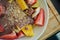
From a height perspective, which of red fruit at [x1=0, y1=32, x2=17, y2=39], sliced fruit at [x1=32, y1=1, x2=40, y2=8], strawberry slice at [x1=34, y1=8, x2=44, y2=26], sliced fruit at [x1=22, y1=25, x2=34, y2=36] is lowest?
red fruit at [x1=0, y1=32, x2=17, y2=39]

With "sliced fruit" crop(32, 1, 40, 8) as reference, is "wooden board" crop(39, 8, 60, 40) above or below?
below

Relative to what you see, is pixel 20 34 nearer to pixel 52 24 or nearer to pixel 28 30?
pixel 28 30

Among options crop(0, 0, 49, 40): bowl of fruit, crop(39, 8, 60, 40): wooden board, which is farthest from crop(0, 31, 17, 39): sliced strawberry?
crop(39, 8, 60, 40): wooden board

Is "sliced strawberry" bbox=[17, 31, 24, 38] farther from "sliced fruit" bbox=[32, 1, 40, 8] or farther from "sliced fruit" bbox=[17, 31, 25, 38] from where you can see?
"sliced fruit" bbox=[32, 1, 40, 8]

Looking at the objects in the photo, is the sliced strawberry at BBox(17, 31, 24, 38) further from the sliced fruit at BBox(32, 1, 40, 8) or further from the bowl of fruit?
the sliced fruit at BBox(32, 1, 40, 8)

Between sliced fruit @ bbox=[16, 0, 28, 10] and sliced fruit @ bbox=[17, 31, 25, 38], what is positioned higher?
sliced fruit @ bbox=[16, 0, 28, 10]

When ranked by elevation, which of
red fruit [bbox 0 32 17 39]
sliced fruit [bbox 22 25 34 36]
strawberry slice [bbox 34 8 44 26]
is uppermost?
strawberry slice [bbox 34 8 44 26]

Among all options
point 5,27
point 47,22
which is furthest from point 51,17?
point 5,27

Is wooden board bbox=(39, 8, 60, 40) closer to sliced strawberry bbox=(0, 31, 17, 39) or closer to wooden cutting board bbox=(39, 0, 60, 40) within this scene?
wooden cutting board bbox=(39, 0, 60, 40)

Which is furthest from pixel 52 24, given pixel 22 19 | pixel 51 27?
pixel 22 19

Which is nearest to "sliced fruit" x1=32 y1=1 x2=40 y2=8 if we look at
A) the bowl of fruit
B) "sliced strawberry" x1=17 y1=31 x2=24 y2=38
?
the bowl of fruit
